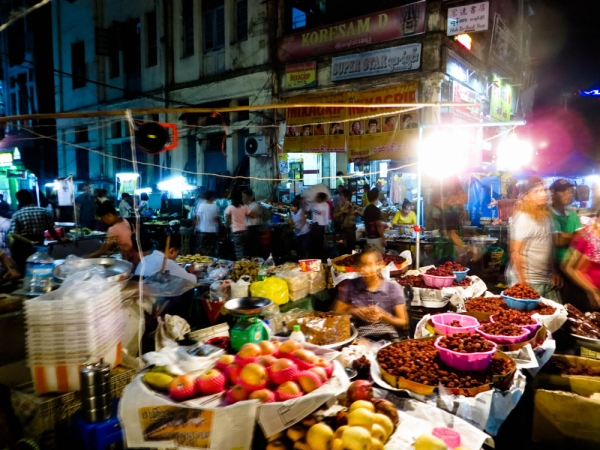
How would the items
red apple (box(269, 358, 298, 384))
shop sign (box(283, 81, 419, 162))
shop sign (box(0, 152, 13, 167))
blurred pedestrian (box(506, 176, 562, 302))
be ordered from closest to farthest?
red apple (box(269, 358, 298, 384)), blurred pedestrian (box(506, 176, 562, 302)), shop sign (box(283, 81, 419, 162)), shop sign (box(0, 152, 13, 167))

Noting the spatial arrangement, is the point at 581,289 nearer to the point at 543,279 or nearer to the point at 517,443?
the point at 543,279

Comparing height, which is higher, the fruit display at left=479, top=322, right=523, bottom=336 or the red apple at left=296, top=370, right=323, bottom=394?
the red apple at left=296, top=370, right=323, bottom=394

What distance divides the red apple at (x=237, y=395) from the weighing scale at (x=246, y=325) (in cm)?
76

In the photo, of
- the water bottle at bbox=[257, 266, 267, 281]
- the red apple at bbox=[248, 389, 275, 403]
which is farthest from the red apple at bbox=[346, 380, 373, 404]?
the water bottle at bbox=[257, 266, 267, 281]

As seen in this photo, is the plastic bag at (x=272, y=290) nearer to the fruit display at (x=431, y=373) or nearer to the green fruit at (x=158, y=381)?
the fruit display at (x=431, y=373)

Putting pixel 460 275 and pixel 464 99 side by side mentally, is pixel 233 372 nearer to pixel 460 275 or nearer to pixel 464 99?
pixel 460 275

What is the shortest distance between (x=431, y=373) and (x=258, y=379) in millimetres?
1447

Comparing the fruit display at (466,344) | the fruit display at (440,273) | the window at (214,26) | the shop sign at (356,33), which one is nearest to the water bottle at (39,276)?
the fruit display at (466,344)

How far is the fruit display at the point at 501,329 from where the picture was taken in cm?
399

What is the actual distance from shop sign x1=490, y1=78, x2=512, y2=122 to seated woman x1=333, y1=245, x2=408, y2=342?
14.4 metres

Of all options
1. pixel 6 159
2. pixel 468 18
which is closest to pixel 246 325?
pixel 468 18

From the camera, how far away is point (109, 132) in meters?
20.0

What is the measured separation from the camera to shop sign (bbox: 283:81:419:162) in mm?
12062

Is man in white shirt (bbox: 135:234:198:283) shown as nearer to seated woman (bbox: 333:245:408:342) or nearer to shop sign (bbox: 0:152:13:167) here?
seated woman (bbox: 333:245:408:342)
